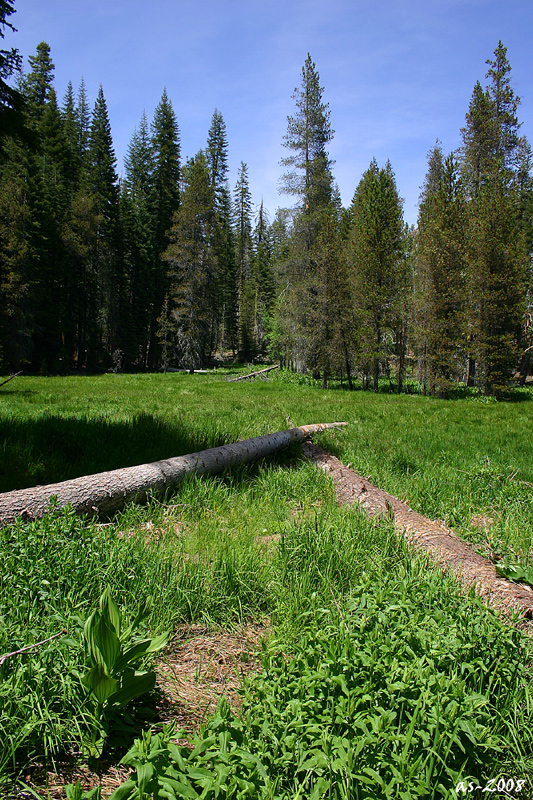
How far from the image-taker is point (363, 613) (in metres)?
2.43

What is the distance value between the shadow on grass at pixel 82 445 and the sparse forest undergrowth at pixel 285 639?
57 mm

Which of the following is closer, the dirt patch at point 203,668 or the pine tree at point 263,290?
the dirt patch at point 203,668

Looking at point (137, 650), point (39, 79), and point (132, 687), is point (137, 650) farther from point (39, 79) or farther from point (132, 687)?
point (39, 79)

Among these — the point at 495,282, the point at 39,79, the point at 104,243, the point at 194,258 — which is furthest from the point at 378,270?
the point at 39,79

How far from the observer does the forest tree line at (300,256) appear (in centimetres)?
2198

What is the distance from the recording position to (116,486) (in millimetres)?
4492

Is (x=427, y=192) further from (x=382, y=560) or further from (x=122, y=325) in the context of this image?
(x=382, y=560)

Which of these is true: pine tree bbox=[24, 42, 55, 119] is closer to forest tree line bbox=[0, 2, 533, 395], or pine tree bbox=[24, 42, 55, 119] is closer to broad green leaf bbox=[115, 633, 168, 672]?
forest tree line bbox=[0, 2, 533, 395]

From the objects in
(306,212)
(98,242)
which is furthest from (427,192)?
(98,242)

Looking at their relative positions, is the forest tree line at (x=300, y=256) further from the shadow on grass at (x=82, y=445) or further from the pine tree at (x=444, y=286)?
the shadow on grass at (x=82, y=445)
